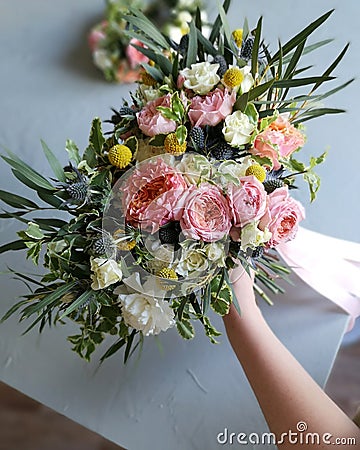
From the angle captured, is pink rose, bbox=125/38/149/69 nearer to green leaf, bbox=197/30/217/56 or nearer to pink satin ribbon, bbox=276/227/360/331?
green leaf, bbox=197/30/217/56

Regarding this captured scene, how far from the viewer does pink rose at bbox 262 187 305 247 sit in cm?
72

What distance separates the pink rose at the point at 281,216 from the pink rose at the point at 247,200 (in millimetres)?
25

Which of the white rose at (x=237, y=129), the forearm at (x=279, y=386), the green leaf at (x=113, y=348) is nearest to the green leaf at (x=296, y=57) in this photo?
the white rose at (x=237, y=129)

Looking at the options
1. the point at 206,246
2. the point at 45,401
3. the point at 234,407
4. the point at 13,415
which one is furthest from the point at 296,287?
the point at 13,415

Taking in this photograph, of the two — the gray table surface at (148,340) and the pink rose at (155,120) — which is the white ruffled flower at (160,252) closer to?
the pink rose at (155,120)

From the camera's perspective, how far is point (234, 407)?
34.9 inches

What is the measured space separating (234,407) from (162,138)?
0.42 m

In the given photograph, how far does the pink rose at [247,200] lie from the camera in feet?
2.25

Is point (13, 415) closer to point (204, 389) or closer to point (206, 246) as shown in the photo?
point (204, 389)

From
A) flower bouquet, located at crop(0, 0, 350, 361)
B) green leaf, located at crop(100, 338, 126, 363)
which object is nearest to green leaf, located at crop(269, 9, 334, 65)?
flower bouquet, located at crop(0, 0, 350, 361)

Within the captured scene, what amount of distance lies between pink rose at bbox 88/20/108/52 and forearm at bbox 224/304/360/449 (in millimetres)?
607

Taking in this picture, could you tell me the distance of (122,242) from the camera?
0.72 m

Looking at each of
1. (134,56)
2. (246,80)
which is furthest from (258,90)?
(134,56)

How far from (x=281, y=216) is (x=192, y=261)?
0.12m
